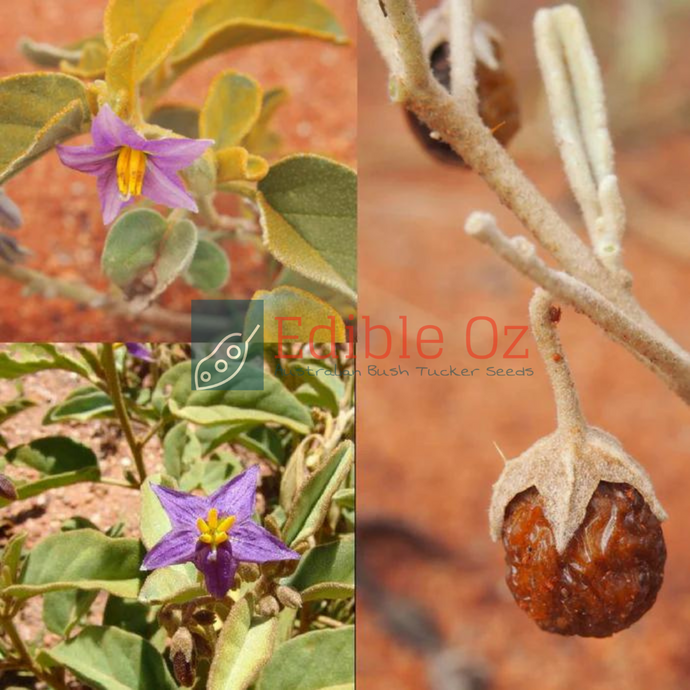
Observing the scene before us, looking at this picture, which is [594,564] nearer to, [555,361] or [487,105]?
[555,361]

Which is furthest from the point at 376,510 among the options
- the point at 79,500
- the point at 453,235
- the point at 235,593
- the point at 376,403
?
the point at 235,593

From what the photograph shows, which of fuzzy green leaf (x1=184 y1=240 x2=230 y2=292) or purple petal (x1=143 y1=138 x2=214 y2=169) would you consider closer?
purple petal (x1=143 y1=138 x2=214 y2=169)

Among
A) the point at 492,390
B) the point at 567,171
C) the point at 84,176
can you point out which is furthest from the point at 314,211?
the point at 492,390

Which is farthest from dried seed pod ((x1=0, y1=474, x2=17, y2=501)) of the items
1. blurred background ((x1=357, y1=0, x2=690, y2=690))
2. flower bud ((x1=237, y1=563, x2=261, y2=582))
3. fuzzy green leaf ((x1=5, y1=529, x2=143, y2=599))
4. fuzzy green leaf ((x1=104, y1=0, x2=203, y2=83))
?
blurred background ((x1=357, y1=0, x2=690, y2=690))

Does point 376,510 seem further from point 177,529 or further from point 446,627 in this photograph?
point 177,529

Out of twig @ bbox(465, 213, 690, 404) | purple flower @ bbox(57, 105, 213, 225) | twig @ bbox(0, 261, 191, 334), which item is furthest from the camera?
twig @ bbox(0, 261, 191, 334)

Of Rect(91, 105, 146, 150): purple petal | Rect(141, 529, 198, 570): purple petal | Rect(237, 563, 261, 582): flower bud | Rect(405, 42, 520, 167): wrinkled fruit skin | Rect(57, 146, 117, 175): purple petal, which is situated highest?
Rect(405, 42, 520, 167): wrinkled fruit skin

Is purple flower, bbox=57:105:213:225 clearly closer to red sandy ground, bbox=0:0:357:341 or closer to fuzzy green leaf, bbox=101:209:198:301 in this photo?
fuzzy green leaf, bbox=101:209:198:301
